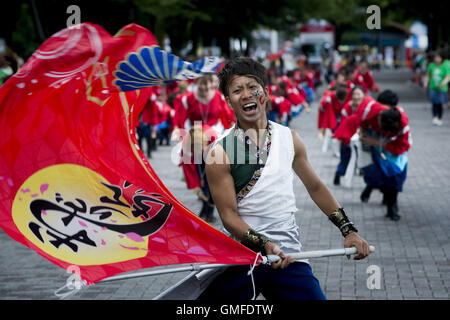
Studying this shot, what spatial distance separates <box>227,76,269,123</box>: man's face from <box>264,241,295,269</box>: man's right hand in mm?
627

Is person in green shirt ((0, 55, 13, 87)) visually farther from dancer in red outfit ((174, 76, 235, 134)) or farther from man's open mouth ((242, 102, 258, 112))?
man's open mouth ((242, 102, 258, 112))

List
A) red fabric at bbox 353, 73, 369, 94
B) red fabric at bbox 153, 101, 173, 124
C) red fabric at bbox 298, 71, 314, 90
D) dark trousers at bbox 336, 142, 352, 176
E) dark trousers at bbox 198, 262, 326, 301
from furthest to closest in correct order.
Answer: red fabric at bbox 298, 71, 314, 90 < red fabric at bbox 353, 73, 369, 94 < red fabric at bbox 153, 101, 173, 124 < dark trousers at bbox 336, 142, 352, 176 < dark trousers at bbox 198, 262, 326, 301

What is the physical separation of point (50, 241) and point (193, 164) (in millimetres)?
6174

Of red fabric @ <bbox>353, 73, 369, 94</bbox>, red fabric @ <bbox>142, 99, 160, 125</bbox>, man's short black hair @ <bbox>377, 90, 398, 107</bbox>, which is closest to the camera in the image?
man's short black hair @ <bbox>377, 90, 398, 107</bbox>

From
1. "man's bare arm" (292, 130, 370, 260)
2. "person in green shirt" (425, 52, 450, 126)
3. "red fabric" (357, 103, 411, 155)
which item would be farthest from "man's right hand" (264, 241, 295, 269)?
"person in green shirt" (425, 52, 450, 126)

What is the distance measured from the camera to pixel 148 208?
3891 mm

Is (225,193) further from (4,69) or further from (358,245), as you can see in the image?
(4,69)

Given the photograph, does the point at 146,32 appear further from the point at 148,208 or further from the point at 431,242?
the point at 431,242

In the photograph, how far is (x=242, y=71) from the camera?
12.9 ft

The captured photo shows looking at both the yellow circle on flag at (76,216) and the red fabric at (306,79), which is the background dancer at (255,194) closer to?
the yellow circle on flag at (76,216)

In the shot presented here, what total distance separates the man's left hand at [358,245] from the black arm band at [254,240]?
0.44 m

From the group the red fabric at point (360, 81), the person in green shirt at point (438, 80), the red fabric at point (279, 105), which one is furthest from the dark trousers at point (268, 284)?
the person in green shirt at point (438, 80)

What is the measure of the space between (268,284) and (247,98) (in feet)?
2.99

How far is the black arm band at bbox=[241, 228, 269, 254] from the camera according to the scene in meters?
3.73
